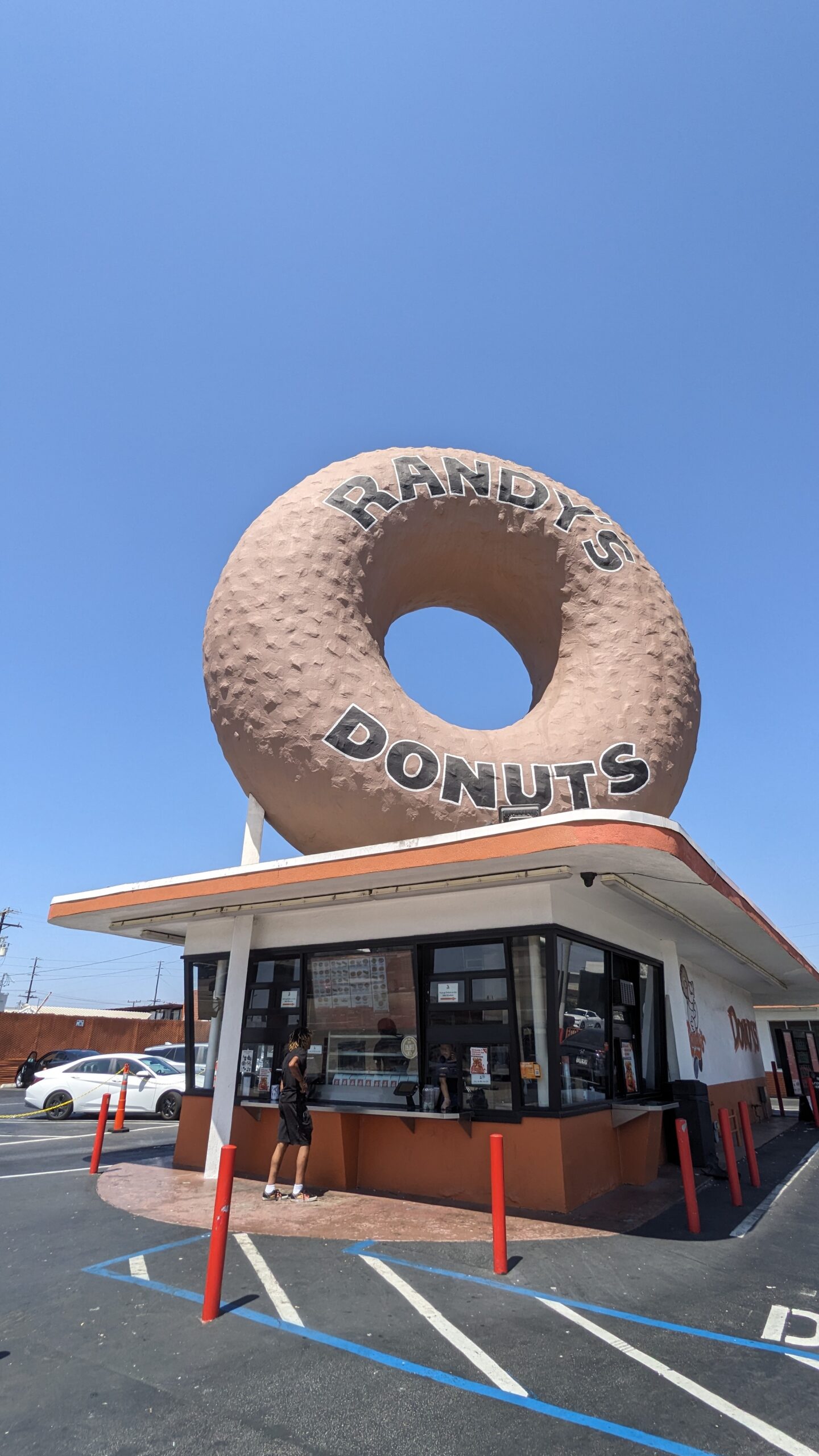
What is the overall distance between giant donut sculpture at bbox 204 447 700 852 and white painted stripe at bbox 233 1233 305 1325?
3870 mm

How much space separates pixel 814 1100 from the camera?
16.0 m

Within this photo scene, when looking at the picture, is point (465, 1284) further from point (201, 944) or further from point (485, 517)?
point (485, 517)

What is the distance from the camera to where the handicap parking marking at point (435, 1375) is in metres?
3.10

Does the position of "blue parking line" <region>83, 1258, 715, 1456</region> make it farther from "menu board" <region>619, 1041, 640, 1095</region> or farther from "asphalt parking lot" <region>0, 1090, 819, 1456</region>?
"menu board" <region>619, 1041, 640, 1095</region>

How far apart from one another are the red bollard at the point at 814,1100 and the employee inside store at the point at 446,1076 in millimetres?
12360

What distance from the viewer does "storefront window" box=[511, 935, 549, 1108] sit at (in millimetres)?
7191

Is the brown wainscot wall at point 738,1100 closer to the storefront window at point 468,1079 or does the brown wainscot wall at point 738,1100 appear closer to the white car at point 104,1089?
the storefront window at point 468,1079

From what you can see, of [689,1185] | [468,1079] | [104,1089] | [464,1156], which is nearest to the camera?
[689,1185]

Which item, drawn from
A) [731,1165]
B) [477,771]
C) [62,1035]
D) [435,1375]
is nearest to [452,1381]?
[435,1375]

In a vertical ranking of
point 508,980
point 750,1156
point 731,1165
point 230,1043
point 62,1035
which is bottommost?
point 750,1156

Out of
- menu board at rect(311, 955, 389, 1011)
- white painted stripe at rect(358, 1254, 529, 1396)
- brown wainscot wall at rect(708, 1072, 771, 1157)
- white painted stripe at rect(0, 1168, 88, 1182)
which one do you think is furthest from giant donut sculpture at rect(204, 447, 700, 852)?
brown wainscot wall at rect(708, 1072, 771, 1157)

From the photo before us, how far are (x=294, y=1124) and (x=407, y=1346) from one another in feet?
12.4

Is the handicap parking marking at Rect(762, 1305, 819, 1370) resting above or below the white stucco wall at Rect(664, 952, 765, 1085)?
below

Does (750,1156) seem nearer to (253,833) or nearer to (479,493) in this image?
(253,833)
